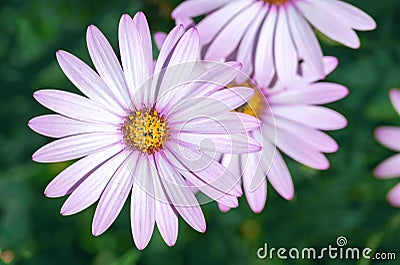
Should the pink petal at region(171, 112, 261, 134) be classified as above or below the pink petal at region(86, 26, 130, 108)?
below

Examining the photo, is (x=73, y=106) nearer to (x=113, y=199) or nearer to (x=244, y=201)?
(x=113, y=199)

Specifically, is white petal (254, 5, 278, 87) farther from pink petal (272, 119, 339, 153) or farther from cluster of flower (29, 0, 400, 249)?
pink petal (272, 119, 339, 153)

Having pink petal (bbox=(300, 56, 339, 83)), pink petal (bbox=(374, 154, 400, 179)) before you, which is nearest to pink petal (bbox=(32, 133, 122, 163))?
pink petal (bbox=(300, 56, 339, 83))

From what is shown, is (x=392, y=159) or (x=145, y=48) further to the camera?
(x=392, y=159)

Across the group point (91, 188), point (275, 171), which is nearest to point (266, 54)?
point (275, 171)

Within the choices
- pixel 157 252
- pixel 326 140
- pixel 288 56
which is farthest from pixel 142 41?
pixel 157 252
